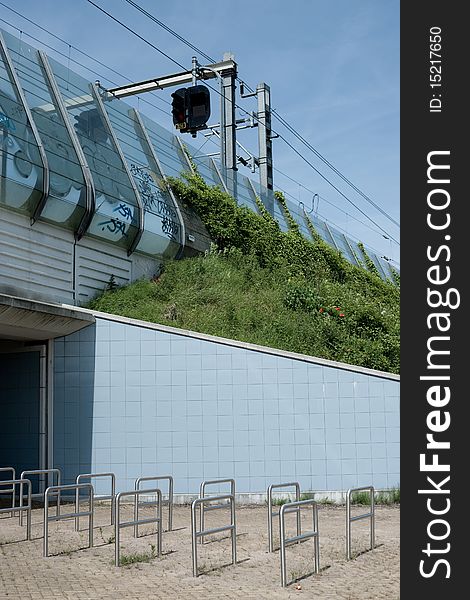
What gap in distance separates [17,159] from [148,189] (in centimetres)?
599

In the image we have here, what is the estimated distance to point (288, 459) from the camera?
15625 millimetres

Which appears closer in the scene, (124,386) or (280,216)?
(124,386)

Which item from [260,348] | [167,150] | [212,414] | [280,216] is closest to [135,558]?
[212,414]

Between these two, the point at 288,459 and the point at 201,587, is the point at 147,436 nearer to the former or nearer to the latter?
the point at 288,459

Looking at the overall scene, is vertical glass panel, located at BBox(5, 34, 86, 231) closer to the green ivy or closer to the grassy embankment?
the grassy embankment

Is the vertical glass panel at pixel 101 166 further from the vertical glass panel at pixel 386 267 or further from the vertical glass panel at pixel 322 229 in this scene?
the vertical glass panel at pixel 386 267

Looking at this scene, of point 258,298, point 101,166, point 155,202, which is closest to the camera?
point 101,166

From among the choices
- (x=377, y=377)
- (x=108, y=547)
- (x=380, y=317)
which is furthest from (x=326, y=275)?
(x=108, y=547)

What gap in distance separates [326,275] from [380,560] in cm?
1874

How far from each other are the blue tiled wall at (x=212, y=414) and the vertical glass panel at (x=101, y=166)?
4.77m

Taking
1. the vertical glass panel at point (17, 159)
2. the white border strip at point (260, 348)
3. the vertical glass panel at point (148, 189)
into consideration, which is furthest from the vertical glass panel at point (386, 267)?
the white border strip at point (260, 348)

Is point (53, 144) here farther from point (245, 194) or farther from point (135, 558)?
point (135, 558)

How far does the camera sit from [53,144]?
19.8 meters

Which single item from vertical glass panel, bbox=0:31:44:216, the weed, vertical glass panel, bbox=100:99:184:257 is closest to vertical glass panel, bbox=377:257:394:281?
vertical glass panel, bbox=100:99:184:257
